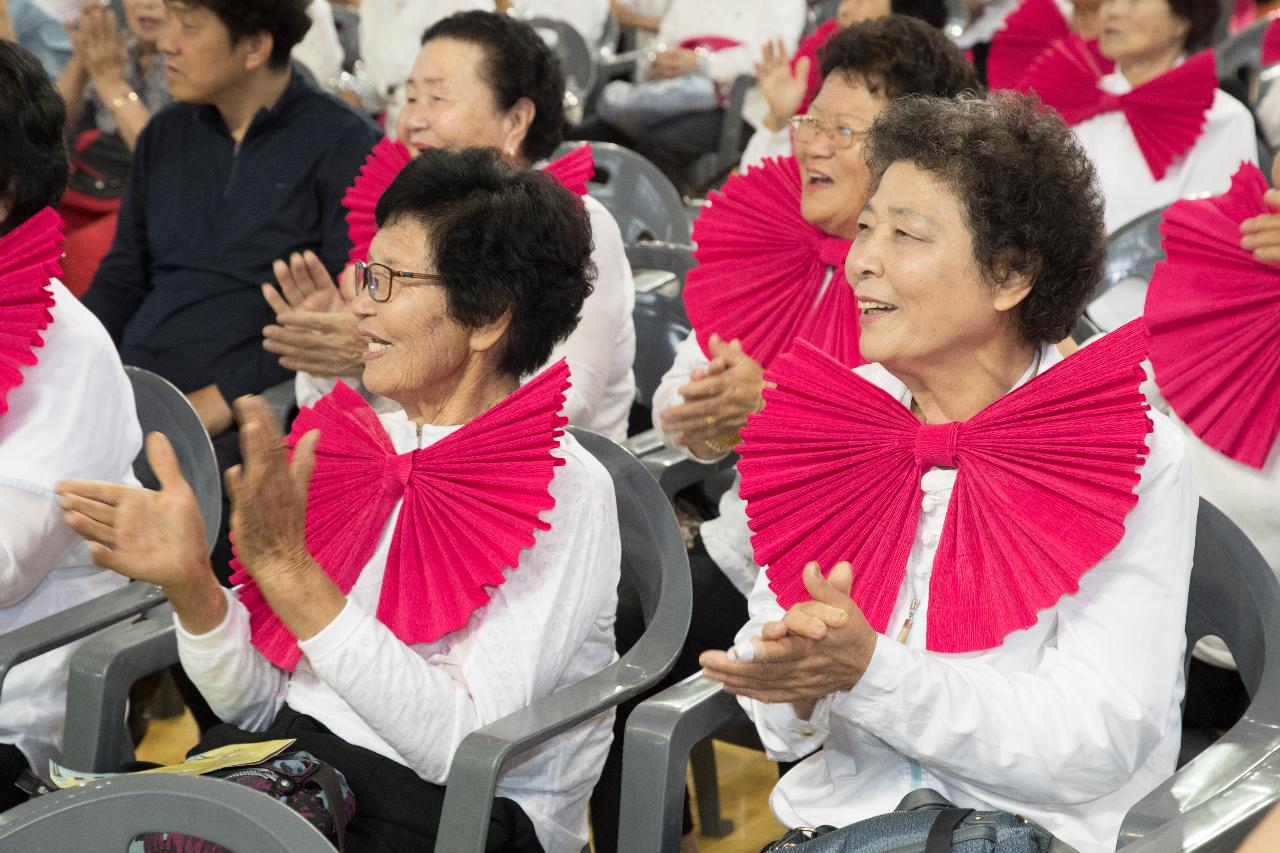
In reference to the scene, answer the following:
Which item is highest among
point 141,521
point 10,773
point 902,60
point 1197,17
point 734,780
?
point 1197,17

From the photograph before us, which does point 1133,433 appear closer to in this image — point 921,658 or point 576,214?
point 921,658

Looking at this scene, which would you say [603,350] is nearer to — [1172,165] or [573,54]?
[1172,165]

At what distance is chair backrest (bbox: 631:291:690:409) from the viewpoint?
272cm

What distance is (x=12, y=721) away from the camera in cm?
191

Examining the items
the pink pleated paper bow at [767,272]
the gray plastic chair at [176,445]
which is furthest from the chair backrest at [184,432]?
the pink pleated paper bow at [767,272]

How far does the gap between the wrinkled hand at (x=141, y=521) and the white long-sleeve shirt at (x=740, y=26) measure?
3.59 metres

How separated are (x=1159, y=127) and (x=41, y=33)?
126 inches

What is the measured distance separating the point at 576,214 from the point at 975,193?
53cm

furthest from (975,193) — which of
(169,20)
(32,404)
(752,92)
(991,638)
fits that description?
(752,92)

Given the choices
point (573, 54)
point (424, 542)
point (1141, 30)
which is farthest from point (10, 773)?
point (573, 54)

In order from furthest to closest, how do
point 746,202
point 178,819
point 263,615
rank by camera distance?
point 746,202 < point 263,615 < point 178,819

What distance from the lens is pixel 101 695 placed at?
1.83 m

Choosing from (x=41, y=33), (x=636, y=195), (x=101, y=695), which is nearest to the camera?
(x=101, y=695)

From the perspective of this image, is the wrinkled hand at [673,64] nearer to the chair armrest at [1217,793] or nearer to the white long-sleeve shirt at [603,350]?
the white long-sleeve shirt at [603,350]
